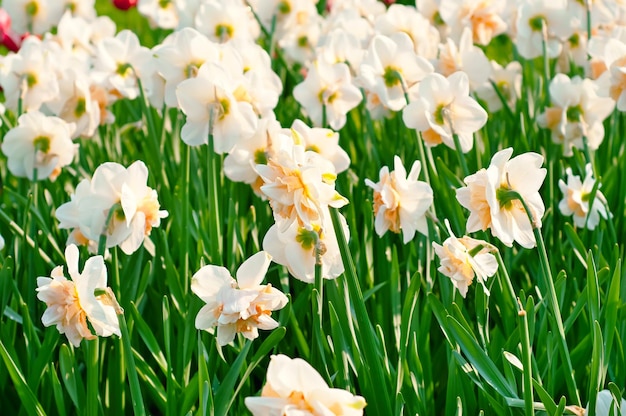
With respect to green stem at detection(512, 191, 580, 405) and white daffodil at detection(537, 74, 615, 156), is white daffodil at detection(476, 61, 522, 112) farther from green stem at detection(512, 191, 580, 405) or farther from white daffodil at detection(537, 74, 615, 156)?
green stem at detection(512, 191, 580, 405)

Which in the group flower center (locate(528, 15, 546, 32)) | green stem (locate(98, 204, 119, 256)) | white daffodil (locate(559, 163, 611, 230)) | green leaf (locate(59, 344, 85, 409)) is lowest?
green leaf (locate(59, 344, 85, 409))

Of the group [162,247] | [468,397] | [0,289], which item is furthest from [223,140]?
[468,397]

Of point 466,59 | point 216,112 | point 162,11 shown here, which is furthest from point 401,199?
point 162,11

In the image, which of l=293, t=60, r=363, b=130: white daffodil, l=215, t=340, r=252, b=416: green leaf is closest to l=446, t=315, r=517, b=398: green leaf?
l=215, t=340, r=252, b=416: green leaf

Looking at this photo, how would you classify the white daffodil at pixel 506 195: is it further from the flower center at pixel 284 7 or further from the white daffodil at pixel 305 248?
the flower center at pixel 284 7

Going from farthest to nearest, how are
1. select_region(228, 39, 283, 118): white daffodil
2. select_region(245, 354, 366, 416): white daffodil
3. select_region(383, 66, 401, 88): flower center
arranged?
1. select_region(383, 66, 401, 88): flower center
2. select_region(228, 39, 283, 118): white daffodil
3. select_region(245, 354, 366, 416): white daffodil

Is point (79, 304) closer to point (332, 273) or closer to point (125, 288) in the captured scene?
point (332, 273)
